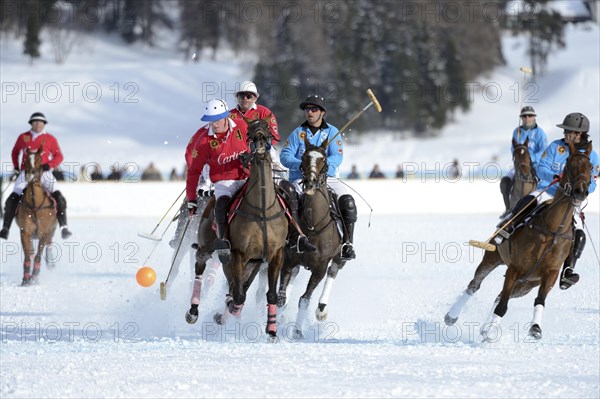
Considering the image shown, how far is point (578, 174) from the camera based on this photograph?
10.2 m

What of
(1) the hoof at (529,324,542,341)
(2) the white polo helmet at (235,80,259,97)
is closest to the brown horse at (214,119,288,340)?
(1) the hoof at (529,324,542,341)

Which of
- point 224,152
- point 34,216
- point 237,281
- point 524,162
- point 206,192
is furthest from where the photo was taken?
point 34,216

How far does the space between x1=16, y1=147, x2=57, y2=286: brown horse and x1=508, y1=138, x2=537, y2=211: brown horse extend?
22.6 ft

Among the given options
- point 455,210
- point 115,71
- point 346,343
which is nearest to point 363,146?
point 115,71

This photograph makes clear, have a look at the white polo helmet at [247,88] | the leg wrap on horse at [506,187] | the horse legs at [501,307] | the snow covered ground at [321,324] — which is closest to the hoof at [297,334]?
the snow covered ground at [321,324]

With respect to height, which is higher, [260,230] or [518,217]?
[518,217]

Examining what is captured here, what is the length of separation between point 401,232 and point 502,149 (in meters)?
29.9

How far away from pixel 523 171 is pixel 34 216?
23.6 feet

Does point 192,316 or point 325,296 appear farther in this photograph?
point 325,296

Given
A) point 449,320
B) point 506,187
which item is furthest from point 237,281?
point 506,187

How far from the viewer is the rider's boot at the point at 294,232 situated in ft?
37.1

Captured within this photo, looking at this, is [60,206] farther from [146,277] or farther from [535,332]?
[535,332]

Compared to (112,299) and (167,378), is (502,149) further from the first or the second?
(167,378)

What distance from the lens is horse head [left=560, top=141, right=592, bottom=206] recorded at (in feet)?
33.3
